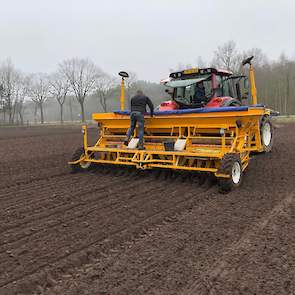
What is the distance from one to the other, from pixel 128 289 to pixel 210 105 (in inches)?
229

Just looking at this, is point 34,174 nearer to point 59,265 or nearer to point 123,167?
point 123,167

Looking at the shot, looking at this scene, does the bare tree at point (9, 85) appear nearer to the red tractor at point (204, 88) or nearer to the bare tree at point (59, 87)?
the bare tree at point (59, 87)

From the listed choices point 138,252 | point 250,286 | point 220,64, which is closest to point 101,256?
point 138,252

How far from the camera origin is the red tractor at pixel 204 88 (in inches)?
317

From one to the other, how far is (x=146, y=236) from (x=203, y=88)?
5.04m

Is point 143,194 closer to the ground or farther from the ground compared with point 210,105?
closer to the ground

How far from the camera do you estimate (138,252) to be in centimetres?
355

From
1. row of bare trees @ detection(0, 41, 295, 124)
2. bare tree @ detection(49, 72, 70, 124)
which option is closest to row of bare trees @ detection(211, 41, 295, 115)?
row of bare trees @ detection(0, 41, 295, 124)

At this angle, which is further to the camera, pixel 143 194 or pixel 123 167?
pixel 123 167

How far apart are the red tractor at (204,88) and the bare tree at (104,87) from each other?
41.3m

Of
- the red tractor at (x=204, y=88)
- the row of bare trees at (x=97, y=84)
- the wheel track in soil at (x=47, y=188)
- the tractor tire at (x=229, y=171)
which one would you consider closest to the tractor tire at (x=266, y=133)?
the red tractor at (x=204, y=88)

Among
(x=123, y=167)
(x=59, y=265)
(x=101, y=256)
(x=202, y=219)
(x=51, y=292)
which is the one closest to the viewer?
(x=51, y=292)

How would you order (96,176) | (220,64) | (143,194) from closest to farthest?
(143,194), (96,176), (220,64)

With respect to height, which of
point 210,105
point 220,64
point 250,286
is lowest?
point 250,286
